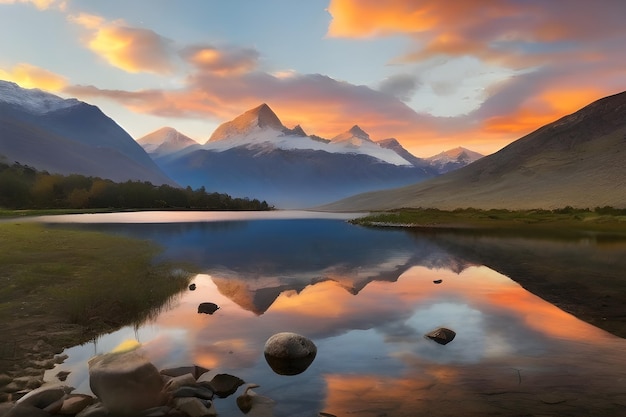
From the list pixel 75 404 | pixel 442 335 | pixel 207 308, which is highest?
pixel 75 404

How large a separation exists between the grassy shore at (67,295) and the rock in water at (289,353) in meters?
8.66

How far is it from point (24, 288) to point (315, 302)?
1832 cm

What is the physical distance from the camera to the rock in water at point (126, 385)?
12.1 metres

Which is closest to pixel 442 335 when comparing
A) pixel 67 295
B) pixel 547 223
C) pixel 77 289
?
pixel 67 295

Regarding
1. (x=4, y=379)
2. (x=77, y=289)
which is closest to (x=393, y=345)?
(x=4, y=379)

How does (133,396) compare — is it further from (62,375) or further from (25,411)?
(62,375)

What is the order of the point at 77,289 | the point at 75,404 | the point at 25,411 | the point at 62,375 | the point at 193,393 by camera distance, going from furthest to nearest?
1. the point at 77,289
2. the point at 62,375
3. the point at 193,393
4. the point at 75,404
5. the point at 25,411

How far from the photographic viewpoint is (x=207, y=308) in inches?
986

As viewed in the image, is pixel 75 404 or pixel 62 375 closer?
pixel 75 404

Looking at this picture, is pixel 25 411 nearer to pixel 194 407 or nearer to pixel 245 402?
pixel 194 407

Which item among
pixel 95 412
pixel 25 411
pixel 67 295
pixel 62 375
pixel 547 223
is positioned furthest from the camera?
pixel 547 223

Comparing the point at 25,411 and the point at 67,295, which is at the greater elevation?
the point at 67,295

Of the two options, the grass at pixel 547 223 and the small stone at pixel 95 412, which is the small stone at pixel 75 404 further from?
the grass at pixel 547 223

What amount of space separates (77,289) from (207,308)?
8527 millimetres
